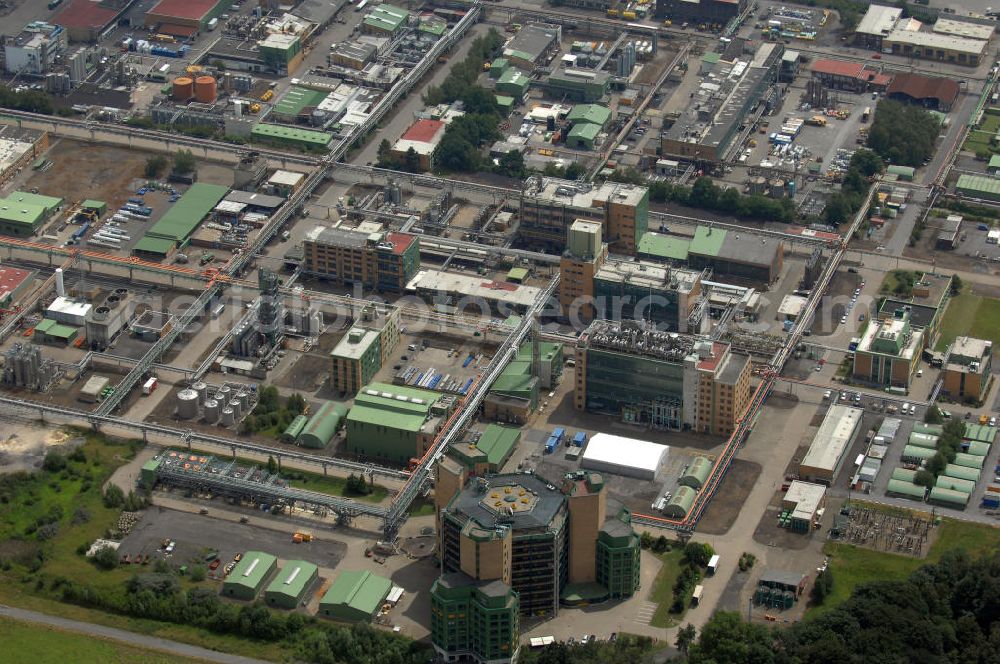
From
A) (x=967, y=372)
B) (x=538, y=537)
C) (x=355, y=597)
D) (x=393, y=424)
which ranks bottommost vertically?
(x=967, y=372)

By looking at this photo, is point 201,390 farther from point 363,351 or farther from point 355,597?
point 355,597

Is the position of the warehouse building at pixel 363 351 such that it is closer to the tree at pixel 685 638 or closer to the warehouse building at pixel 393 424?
the warehouse building at pixel 393 424

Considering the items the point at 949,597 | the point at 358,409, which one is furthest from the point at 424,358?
the point at 949,597

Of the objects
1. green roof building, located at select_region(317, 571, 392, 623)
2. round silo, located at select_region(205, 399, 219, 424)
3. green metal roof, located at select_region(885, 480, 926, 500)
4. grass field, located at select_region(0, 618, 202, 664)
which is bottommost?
round silo, located at select_region(205, 399, 219, 424)

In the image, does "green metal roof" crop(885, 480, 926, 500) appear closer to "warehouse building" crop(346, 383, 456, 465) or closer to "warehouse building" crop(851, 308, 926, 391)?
"warehouse building" crop(851, 308, 926, 391)

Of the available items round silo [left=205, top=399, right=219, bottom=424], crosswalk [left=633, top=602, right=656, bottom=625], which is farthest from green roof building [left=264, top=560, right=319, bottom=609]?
crosswalk [left=633, top=602, right=656, bottom=625]

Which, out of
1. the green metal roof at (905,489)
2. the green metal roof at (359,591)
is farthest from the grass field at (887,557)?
the green metal roof at (359,591)

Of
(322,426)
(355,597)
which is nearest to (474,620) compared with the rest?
(355,597)
